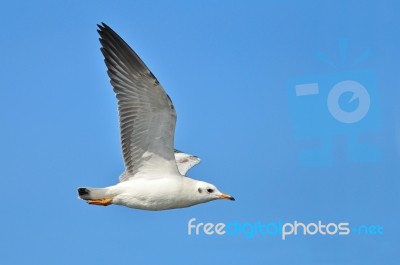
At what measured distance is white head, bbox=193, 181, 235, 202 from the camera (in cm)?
830

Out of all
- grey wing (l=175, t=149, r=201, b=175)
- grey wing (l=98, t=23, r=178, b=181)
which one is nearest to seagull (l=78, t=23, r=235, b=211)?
grey wing (l=98, t=23, r=178, b=181)

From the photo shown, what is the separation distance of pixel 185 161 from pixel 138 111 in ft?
5.15

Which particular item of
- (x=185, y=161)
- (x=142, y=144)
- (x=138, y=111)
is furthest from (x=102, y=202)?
(x=185, y=161)

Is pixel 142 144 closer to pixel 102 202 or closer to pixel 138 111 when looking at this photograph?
pixel 138 111

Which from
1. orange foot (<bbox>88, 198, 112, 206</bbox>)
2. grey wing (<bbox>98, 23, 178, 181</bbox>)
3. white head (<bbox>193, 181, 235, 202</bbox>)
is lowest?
orange foot (<bbox>88, 198, 112, 206</bbox>)

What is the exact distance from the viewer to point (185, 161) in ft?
31.3

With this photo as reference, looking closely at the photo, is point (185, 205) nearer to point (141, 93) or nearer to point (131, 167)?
point (131, 167)

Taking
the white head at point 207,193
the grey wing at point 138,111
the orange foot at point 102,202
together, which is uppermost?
the grey wing at point 138,111

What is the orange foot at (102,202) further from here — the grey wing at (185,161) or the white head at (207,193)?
the grey wing at (185,161)

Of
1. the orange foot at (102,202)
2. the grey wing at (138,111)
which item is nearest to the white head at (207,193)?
the grey wing at (138,111)

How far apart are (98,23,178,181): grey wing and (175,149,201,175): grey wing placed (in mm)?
1100

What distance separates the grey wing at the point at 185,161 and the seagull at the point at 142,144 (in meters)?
1.06

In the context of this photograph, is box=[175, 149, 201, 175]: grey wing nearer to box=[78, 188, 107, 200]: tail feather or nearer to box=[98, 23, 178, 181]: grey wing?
box=[98, 23, 178, 181]: grey wing

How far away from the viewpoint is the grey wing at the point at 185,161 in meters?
9.41
